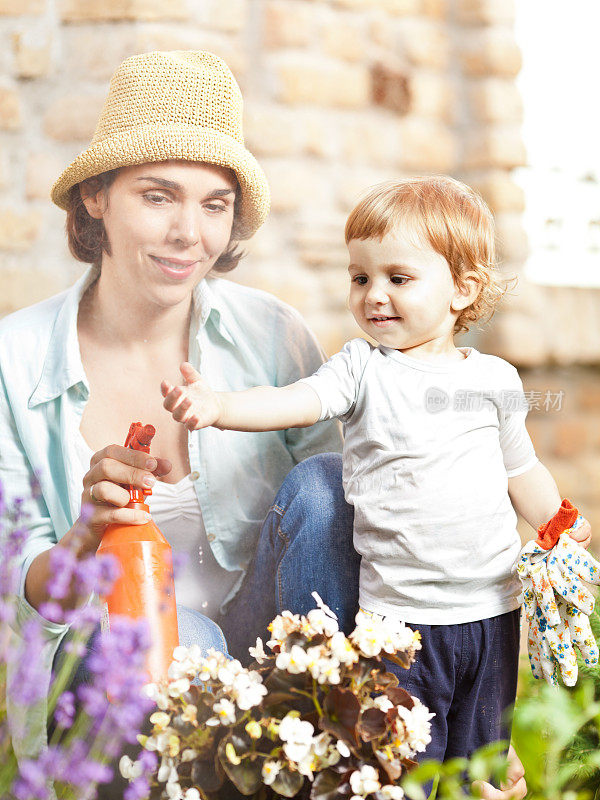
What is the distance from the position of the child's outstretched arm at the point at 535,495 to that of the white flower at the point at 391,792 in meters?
0.61

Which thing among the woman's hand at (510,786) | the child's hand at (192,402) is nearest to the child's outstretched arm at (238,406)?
the child's hand at (192,402)

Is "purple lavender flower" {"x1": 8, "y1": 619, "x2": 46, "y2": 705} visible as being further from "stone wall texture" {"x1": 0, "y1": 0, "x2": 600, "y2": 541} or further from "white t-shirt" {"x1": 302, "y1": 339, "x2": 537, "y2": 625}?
"stone wall texture" {"x1": 0, "y1": 0, "x2": 600, "y2": 541}

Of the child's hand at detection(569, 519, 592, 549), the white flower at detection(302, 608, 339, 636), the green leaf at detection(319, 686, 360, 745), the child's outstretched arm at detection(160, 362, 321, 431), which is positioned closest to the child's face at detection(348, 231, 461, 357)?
the child's outstretched arm at detection(160, 362, 321, 431)

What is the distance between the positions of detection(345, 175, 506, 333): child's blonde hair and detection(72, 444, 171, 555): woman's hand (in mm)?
536

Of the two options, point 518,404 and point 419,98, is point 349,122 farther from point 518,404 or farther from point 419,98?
point 518,404

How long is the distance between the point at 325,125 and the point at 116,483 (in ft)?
3.15

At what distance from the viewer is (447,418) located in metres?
1.50

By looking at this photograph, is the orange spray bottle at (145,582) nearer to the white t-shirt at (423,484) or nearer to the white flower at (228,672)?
the white flower at (228,672)

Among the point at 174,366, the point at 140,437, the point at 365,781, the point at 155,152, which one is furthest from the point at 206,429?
the point at 365,781

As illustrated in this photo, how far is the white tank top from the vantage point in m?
1.65

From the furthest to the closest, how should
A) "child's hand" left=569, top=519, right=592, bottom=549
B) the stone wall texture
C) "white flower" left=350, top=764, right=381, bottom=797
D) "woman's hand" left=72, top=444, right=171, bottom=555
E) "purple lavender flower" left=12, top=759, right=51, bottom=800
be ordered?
the stone wall texture < "child's hand" left=569, top=519, right=592, bottom=549 < "woman's hand" left=72, top=444, right=171, bottom=555 < "white flower" left=350, top=764, right=381, bottom=797 < "purple lavender flower" left=12, top=759, right=51, bottom=800

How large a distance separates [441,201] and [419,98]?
691 millimetres

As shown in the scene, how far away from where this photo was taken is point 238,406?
1353 millimetres

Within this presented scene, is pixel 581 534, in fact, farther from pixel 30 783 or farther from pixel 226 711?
pixel 30 783
